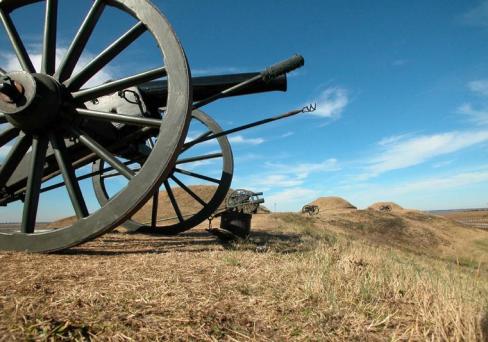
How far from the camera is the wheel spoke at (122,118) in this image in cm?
377

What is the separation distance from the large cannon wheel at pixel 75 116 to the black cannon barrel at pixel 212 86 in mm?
1116

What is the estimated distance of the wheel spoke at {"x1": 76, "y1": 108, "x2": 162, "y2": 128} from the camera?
12.4ft

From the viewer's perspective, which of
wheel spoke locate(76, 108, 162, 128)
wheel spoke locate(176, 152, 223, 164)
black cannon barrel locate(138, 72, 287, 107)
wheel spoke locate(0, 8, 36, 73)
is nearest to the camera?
wheel spoke locate(76, 108, 162, 128)

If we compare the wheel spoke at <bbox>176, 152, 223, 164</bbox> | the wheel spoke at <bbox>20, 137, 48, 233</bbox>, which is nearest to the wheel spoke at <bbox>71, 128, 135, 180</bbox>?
Result: the wheel spoke at <bbox>20, 137, 48, 233</bbox>

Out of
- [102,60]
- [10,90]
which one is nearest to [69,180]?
[10,90]

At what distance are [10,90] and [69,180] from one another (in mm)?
1216

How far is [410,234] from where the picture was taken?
24.2 m

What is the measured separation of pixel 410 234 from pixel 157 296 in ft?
83.3

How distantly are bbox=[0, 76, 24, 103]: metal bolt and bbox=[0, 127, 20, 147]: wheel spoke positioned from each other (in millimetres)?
567

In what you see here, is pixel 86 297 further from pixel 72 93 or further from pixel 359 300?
pixel 72 93

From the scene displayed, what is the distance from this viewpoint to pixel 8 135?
4.49 meters

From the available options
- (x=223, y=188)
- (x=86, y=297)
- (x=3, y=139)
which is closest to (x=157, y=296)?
(x=86, y=297)

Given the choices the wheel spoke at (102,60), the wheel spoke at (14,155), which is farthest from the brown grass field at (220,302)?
the wheel spoke at (102,60)

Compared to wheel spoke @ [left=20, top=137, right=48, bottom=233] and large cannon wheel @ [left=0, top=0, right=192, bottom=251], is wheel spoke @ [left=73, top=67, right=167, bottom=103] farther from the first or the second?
wheel spoke @ [left=20, top=137, right=48, bottom=233]
